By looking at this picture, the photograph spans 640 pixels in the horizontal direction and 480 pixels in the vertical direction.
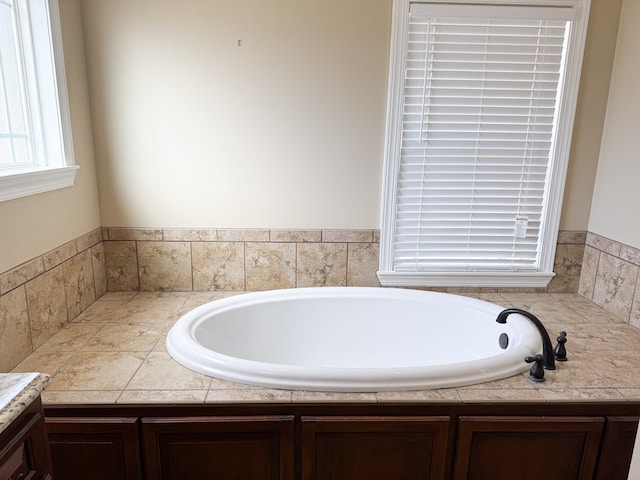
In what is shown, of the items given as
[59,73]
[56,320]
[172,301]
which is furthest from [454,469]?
[59,73]

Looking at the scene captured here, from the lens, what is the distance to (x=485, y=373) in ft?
5.37

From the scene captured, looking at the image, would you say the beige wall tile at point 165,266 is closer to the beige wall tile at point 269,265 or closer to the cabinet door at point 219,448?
the beige wall tile at point 269,265

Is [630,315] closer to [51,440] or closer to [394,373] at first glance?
[394,373]

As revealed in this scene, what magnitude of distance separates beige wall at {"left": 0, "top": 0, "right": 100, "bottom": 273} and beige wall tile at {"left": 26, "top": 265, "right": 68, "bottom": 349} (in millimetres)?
115

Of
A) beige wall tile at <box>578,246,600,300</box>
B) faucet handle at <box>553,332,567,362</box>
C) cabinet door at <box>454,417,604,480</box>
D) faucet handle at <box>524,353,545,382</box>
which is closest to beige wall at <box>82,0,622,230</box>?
beige wall tile at <box>578,246,600,300</box>

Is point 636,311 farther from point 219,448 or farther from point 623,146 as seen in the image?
point 219,448

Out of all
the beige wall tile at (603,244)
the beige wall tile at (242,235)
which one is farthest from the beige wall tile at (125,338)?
the beige wall tile at (603,244)

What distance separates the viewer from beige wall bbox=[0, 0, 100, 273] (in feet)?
5.55

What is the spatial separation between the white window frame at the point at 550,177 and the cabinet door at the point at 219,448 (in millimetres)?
1187

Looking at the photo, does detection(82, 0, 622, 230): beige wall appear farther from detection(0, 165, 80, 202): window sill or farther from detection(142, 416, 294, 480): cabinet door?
detection(142, 416, 294, 480): cabinet door

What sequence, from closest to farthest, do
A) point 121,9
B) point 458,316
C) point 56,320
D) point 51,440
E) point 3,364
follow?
point 51,440 → point 3,364 → point 56,320 → point 121,9 → point 458,316

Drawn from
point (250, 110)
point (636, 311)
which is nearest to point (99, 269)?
point (250, 110)

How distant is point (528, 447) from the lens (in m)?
1.59

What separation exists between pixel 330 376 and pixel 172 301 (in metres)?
1.13
